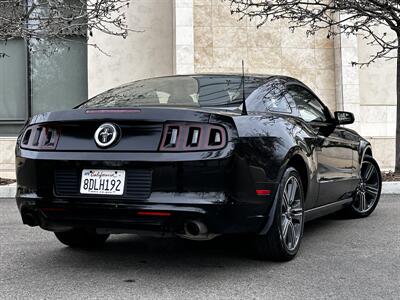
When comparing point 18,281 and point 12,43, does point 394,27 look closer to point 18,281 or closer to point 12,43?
point 18,281

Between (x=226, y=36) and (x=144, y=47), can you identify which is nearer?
(x=226, y=36)

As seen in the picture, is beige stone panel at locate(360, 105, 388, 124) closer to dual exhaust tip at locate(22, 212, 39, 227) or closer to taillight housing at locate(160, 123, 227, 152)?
taillight housing at locate(160, 123, 227, 152)

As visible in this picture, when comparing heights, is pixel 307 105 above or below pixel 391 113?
below

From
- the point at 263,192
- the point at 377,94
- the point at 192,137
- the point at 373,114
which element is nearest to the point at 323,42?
the point at 377,94

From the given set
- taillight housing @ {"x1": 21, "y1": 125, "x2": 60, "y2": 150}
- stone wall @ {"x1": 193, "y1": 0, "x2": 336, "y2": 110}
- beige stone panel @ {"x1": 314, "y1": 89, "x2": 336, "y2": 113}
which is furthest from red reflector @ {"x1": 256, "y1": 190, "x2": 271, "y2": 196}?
beige stone panel @ {"x1": 314, "y1": 89, "x2": 336, "y2": 113}

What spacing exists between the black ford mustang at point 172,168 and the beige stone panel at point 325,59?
31.5ft

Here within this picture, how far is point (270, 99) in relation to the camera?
174 inches

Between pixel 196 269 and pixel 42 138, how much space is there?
1.41 metres

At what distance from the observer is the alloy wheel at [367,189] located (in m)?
6.32

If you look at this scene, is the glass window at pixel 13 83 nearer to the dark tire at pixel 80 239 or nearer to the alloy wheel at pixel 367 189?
the alloy wheel at pixel 367 189

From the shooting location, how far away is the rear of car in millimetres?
3480

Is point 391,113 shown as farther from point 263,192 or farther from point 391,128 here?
point 263,192

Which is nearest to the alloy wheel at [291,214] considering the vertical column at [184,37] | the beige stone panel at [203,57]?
the vertical column at [184,37]

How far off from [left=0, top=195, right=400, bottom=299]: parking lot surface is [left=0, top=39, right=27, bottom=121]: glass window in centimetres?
955
